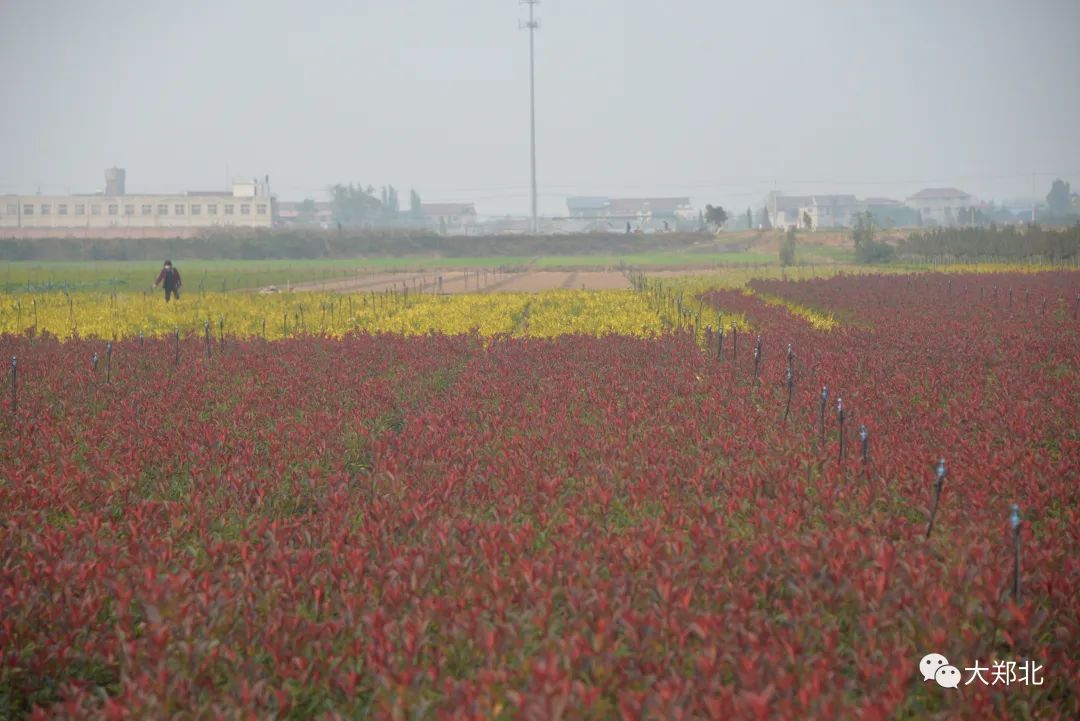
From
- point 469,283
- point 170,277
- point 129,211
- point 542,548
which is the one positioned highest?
point 129,211

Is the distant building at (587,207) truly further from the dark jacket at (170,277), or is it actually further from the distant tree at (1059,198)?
the dark jacket at (170,277)

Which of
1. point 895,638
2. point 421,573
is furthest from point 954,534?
point 421,573

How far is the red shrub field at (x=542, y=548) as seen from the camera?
169 inches

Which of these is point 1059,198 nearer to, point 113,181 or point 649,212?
point 649,212

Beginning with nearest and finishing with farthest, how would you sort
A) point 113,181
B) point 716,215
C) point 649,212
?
point 716,215
point 113,181
point 649,212

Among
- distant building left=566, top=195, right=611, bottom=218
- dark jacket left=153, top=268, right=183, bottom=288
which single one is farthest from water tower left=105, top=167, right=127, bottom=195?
dark jacket left=153, top=268, right=183, bottom=288

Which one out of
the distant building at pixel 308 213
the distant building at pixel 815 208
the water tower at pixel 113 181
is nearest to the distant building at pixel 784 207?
the distant building at pixel 815 208

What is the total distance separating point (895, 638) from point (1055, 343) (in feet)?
37.5

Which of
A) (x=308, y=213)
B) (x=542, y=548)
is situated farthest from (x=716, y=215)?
(x=542, y=548)

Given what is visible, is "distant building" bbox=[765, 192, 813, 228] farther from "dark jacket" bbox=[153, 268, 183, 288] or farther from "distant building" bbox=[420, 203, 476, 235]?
"dark jacket" bbox=[153, 268, 183, 288]

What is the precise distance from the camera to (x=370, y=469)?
27.9 feet

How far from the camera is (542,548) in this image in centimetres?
602

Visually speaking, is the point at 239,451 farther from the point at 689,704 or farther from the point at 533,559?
the point at 689,704

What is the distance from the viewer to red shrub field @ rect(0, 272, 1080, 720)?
4301 mm
